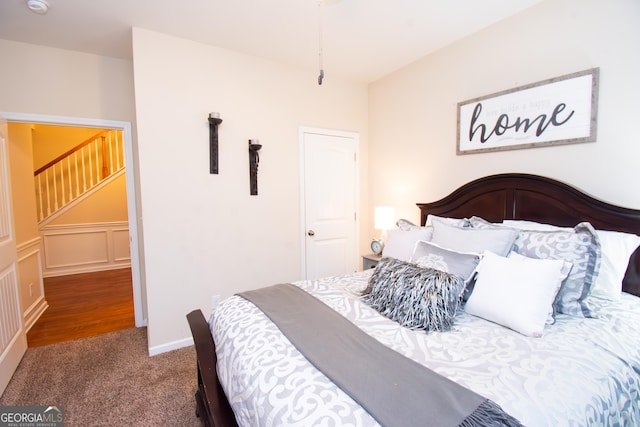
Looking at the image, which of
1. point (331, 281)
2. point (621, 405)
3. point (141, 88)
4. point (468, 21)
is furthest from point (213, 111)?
point (621, 405)

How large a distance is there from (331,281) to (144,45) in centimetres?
235

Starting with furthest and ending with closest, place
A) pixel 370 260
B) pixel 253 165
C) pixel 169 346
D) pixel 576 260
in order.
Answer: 1. pixel 370 260
2. pixel 253 165
3. pixel 169 346
4. pixel 576 260

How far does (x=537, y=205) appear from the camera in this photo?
2014mm

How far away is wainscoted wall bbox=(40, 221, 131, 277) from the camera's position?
4.85 metres

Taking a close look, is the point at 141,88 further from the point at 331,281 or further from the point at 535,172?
the point at 535,172

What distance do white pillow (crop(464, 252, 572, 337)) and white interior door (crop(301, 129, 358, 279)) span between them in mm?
1963

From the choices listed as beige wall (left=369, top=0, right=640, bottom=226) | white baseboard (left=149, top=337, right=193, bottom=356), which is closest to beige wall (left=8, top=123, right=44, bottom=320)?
white baseboard (left=149, top=337, right=193, bottom=356)

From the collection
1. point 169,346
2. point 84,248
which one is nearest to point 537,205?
point 169,346

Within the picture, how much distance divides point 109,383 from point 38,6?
8.53ft

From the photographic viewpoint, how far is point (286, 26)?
231 cm

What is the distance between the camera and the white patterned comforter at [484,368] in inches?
34.9

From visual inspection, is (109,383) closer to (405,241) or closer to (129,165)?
(129,165)

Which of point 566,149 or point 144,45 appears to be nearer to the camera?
point 566,149

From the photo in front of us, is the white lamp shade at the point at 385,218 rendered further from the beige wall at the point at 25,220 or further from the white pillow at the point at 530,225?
the beige wall at the point at 25,220
